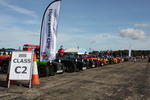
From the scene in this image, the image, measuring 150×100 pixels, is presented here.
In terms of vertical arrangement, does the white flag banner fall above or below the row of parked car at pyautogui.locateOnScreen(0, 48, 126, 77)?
above

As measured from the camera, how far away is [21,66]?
7688 millimetres

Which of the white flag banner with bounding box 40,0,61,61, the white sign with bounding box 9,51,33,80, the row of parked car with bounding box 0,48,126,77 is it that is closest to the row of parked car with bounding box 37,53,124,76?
the row of parked car with bounding box 0,48,126,77

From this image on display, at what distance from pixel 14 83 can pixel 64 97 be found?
312cm

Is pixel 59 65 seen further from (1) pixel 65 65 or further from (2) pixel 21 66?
(2) pixel 21 66

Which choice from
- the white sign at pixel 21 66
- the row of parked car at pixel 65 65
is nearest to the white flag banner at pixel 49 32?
the row of parked car at pixel 65 65

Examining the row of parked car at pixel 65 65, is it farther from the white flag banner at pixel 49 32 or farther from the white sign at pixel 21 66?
the white sign at pixel 21 66

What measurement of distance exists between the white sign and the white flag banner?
3.44 metres

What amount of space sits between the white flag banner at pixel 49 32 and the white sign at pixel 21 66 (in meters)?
3.44

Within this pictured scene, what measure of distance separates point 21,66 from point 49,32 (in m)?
4.19

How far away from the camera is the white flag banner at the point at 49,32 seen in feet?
37.2

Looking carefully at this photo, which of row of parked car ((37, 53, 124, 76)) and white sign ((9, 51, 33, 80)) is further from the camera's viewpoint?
row of parked car ((37, 53, 124, 76))

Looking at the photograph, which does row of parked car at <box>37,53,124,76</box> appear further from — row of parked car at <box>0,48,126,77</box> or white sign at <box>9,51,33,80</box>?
white sign at <box>9,51,33,80</box>

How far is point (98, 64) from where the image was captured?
2327 cm

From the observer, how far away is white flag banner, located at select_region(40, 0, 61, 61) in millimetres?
11352
